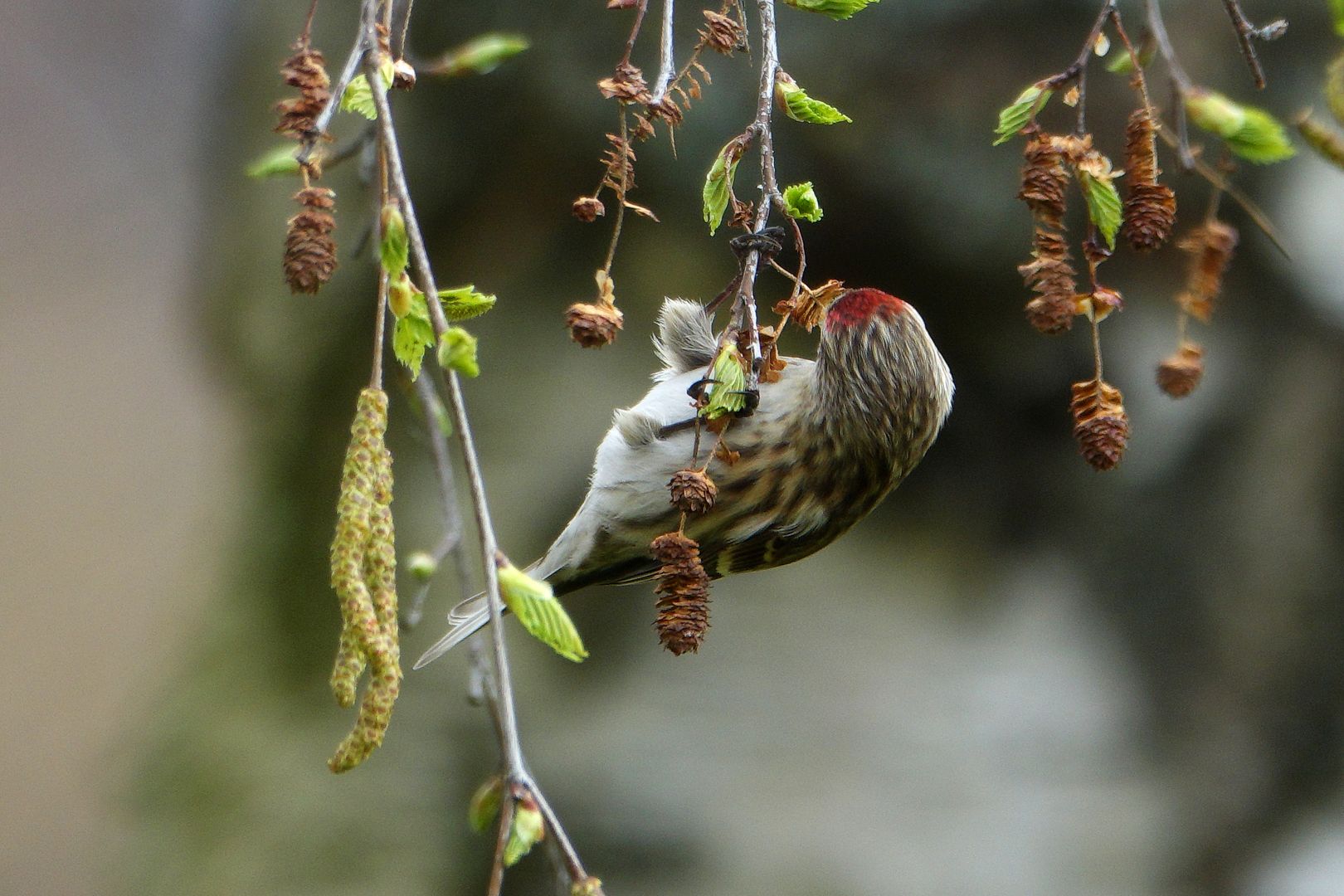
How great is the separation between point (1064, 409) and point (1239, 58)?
999 mm

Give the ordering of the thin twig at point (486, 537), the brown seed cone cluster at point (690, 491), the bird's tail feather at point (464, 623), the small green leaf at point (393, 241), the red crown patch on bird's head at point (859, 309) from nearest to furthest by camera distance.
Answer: the thin twig at point (486, 537) → the small green leaf at point (393, 241) → the brown seed cone cluster at point (690, 491) → the red crown patch on bird's head at point (859, 309) → the bird's tail feather at point (464, 623)

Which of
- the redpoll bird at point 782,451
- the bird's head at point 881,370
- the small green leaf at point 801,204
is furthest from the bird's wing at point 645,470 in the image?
the small green leaf at point 801,204

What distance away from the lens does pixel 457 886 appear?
11.5 ft

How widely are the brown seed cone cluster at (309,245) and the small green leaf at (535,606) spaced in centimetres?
25

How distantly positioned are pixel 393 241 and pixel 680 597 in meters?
0.33

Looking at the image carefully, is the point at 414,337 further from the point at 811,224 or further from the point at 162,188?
the point at 162,188

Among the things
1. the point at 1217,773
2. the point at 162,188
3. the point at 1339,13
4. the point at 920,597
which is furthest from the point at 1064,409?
the point at 162,188

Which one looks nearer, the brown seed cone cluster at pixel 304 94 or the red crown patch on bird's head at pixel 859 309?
the brown seed cone cluster at pixel 304 94

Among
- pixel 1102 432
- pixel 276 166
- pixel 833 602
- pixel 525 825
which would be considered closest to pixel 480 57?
pixel 276 166

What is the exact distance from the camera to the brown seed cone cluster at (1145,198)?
0.94m

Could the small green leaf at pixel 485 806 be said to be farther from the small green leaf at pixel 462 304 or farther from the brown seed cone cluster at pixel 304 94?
the brown seed cone cluster at pixel 304 94

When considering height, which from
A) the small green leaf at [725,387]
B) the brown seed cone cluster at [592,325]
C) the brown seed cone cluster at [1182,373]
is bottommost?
the brown seed cone cluster at [1182,373]

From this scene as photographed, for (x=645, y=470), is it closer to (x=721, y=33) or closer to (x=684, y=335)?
(x=684, y=335)

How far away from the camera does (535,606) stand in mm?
859
